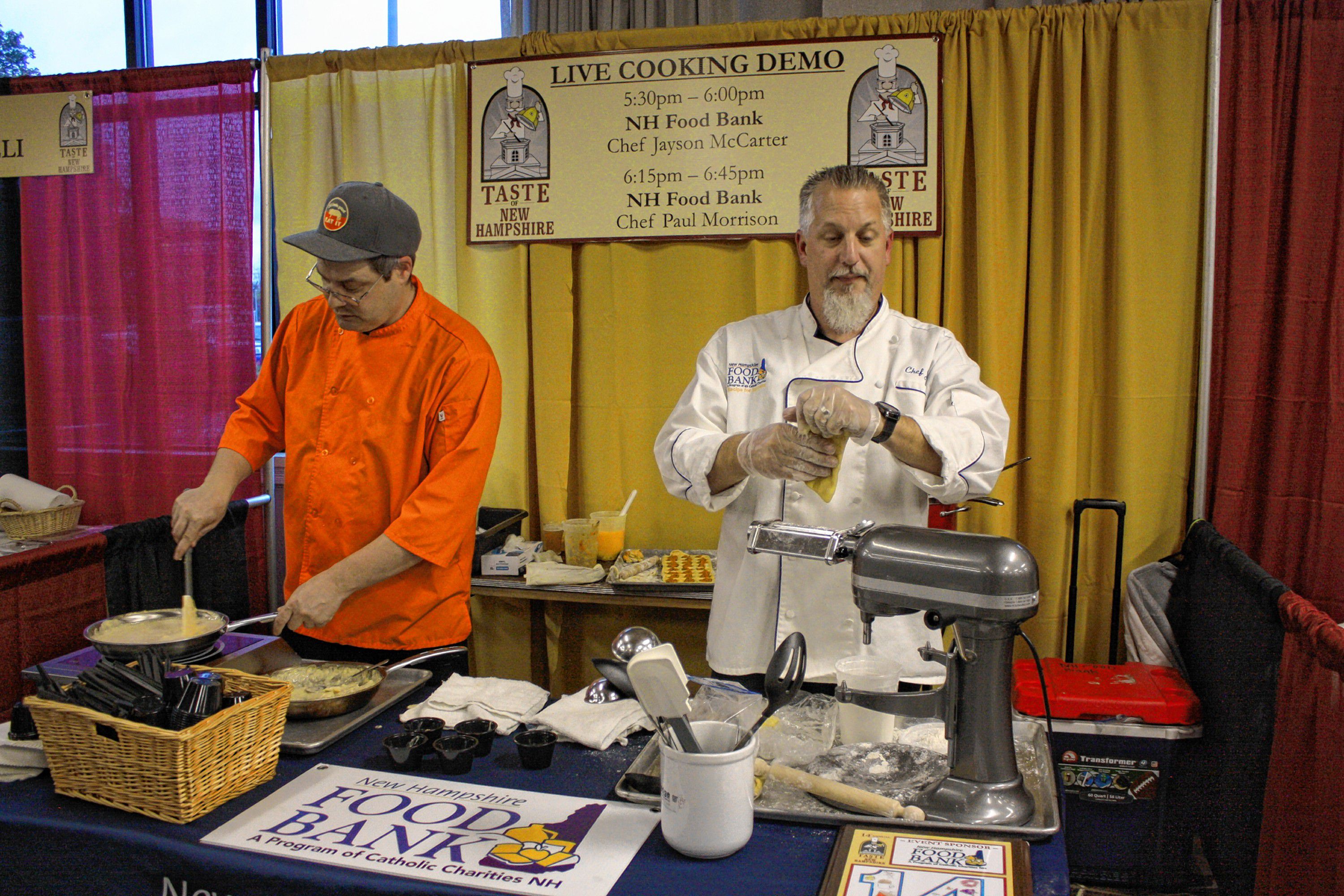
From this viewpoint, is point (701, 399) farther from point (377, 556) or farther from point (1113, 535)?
point (1113, 535)

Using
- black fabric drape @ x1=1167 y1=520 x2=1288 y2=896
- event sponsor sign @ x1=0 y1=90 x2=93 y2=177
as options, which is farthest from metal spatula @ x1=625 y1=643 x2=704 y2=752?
event sponsor sign @ x1=0 y1=90 x2=93 y2=177

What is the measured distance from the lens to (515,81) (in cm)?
344

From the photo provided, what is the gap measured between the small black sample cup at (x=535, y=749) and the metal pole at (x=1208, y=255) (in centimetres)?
247

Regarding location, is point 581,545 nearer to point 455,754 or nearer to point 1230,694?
point 455,754

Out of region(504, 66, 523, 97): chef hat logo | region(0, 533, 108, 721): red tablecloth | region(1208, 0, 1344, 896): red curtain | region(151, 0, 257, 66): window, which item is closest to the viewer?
region(0, 533, 108, 721): red tablecloth

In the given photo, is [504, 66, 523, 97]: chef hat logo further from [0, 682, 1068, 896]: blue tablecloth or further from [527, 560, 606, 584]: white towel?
[0, 682, 1068, 896]: blue tablecloth

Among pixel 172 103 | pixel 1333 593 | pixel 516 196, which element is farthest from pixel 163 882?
pixel 172 103

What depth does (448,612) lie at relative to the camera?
223 centimetres

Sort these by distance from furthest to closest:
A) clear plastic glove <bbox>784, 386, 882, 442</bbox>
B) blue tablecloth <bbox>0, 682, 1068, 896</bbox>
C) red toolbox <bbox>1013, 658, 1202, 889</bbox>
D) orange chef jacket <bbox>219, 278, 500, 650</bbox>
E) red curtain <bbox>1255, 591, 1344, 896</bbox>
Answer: red toolbox <bbox>1013, 658, 1202, 889</bbox>, orange chef jacket <bbox>219, 278, 500, 650</bbox>, red curtain <bbox>1255, 591, 1344, 896</bbox>, clear plastic glove <bbox>784, 386, 882, 442</bbox>, blue tablecloth <bbox>0, 682, 1068, 896</bbox>

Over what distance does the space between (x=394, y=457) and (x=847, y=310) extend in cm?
113

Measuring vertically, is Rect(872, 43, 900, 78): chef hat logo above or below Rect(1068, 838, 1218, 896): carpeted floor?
above

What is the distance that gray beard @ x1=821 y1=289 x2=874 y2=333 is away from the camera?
2.05 m

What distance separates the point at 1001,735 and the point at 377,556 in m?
1.35

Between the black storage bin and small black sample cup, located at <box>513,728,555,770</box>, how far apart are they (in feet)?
5.86
